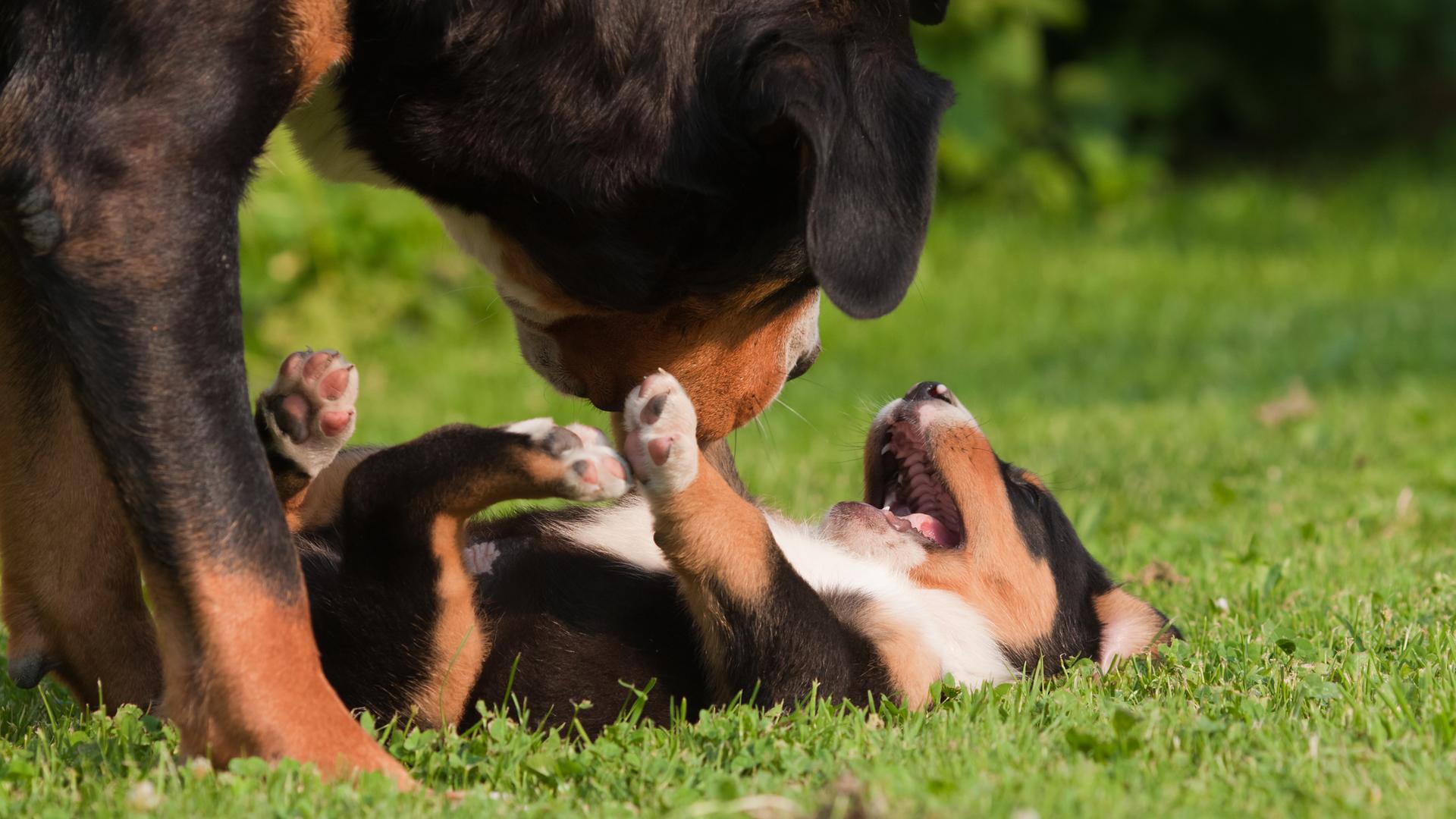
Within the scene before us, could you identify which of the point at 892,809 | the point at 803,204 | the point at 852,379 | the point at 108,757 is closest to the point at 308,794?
the point at 108,757

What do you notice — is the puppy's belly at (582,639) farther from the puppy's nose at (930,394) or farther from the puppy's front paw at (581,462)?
the puppy's nose at (930,394)

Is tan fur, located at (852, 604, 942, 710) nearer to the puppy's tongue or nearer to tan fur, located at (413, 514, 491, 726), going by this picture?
the puppy's tongue

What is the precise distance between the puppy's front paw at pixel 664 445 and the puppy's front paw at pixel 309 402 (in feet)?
2.42

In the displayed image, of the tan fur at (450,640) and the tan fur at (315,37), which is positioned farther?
the tan fur at (450,640)

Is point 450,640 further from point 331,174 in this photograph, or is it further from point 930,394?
point 930,394

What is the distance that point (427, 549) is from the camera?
3.31 meters

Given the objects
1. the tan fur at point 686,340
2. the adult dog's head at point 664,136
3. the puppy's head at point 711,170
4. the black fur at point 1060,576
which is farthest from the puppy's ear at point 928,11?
the black fur at point 1060,576

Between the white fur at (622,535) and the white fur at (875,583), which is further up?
the white fur at (622,535)

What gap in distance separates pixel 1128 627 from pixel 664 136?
177cm

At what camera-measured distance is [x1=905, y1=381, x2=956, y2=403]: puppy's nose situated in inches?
178

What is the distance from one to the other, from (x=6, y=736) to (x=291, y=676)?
89cm

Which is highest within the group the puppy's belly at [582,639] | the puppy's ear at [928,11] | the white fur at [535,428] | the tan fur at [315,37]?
the puppy's ear at [928,11]

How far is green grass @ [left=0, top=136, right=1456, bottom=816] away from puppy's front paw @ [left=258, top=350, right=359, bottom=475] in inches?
16.8

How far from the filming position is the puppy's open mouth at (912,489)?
4.39 meters
